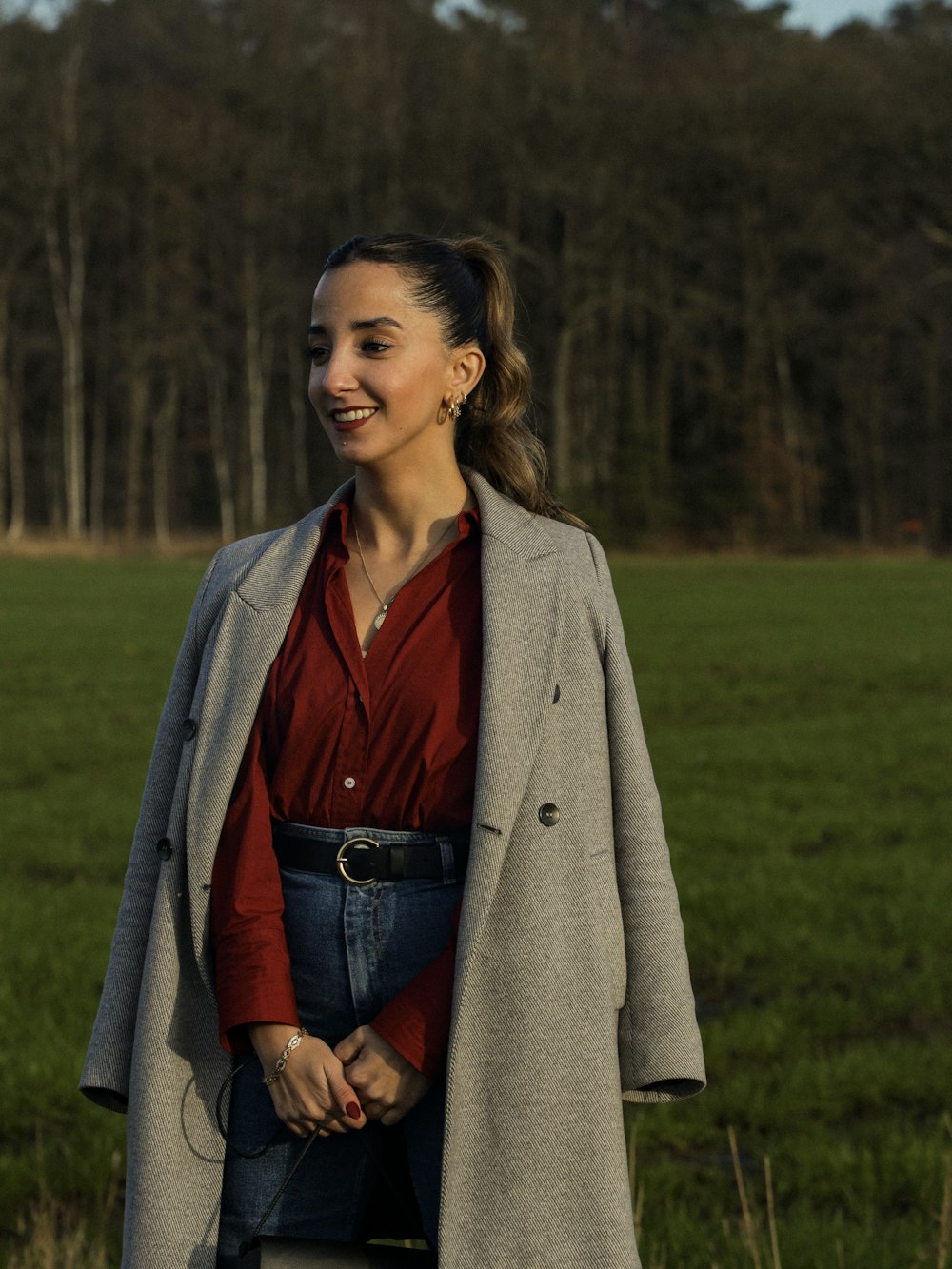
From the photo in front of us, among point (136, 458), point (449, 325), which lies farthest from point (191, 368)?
point (449, 325)

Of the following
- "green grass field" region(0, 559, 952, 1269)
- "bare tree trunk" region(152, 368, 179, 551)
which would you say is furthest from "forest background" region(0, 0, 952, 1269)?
"green grass field" region(0, 559, 952, 1269)

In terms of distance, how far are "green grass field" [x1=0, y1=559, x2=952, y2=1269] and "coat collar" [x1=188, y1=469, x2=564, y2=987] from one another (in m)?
2.29

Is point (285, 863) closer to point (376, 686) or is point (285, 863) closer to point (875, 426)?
point (376, 686)

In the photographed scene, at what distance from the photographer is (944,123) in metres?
49.8

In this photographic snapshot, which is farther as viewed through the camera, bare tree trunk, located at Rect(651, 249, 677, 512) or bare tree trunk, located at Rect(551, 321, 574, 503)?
bare tree trunk, located at Rect(651, 249, 677, 512)

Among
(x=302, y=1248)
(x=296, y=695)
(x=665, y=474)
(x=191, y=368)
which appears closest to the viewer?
(x=302, y=1248)

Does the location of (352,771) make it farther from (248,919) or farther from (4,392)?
(4,392)

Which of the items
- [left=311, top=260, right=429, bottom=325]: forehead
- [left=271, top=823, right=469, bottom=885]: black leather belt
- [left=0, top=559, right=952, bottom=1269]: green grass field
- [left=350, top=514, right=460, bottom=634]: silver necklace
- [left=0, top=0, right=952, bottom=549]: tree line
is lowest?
[left=0, top=559, right=952, bottom=1269]: green grass field

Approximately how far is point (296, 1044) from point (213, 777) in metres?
0.44

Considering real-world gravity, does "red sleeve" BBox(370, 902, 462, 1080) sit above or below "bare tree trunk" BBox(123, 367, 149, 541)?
below

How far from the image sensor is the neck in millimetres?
2889

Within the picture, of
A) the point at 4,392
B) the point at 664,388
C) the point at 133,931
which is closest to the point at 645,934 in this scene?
the point at 133,931

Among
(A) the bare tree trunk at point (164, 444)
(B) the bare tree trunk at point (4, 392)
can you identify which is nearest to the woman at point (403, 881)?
(A) the bare tree trunk at point (164, 444)

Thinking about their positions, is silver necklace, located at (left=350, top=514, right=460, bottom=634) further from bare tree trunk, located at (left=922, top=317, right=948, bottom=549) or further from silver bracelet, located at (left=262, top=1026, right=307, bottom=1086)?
bare tree trunk, located at (left=922, top=317, right=948, bottom=549)
